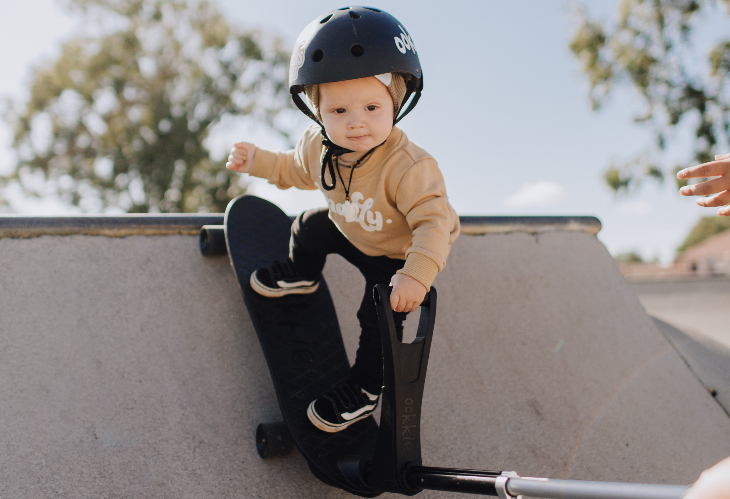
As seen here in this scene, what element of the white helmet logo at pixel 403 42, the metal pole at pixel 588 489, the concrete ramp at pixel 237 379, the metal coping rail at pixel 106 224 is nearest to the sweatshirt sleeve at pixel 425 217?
the white helmet logo at pixel 403 42

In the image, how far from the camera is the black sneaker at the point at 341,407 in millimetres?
2248

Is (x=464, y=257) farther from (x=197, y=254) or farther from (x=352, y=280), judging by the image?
(x=197, y=254)

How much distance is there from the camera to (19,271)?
Answer: 257 cm

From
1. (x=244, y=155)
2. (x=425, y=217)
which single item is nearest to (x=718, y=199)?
(x=425, y=217)

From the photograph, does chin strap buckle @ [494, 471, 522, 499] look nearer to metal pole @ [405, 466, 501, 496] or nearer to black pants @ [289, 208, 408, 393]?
metal pole @ [405, 466, 501, 496]

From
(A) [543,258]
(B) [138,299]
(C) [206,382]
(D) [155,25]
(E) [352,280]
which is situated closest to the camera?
(C) [206,382]

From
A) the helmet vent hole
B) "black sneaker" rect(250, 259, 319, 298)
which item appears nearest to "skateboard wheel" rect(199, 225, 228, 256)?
"black sneaker" rect(250, 259, 319, 298)

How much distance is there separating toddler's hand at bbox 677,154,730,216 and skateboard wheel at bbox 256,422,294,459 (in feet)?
5.77

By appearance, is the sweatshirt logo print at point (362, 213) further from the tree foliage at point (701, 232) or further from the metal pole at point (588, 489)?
the tree foliage at point (701, 232)

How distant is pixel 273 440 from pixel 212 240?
115 cm

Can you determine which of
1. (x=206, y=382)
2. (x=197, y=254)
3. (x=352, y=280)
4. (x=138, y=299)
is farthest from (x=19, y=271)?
(x=352, y=280)

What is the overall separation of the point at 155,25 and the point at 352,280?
65.9 feet

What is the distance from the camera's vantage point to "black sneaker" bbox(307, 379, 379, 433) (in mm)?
2248

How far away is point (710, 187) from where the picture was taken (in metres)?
1.89
